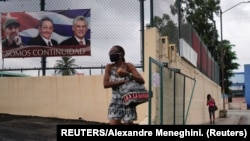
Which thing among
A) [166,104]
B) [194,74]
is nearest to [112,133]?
[166,104]

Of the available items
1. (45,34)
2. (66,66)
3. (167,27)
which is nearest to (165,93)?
(167,27)

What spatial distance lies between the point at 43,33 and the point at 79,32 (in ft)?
3.55

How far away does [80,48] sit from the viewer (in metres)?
13.0

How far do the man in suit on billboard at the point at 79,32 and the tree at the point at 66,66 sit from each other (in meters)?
0.48

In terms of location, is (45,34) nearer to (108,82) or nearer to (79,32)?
(79,32)

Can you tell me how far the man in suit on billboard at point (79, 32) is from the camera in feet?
42.4

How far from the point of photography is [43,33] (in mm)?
13383

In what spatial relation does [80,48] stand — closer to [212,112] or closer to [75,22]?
[75,22]

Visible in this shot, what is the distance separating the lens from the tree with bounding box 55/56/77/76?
1283 cm

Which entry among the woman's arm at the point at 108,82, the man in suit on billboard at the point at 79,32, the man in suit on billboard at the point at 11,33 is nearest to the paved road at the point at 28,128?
→ the man in suit on billboard at the point at 11,33

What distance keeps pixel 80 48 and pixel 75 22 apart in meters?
0.81

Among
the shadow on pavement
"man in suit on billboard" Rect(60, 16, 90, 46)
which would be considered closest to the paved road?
the shadow on pavement

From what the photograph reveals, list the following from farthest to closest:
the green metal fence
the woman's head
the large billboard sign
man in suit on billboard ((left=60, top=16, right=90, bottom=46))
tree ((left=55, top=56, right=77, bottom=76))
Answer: the large billboard sign → man in suit on billboard ((left=60, top=16, right=90, bottom=46)) → tree ((left=55, top=56, right=77, bottom=76)) → the green metal fence → the woman's head

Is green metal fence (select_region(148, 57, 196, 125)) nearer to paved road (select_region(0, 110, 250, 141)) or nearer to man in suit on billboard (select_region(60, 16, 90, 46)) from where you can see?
paved road (select_region(0, 110, 250, 141))
